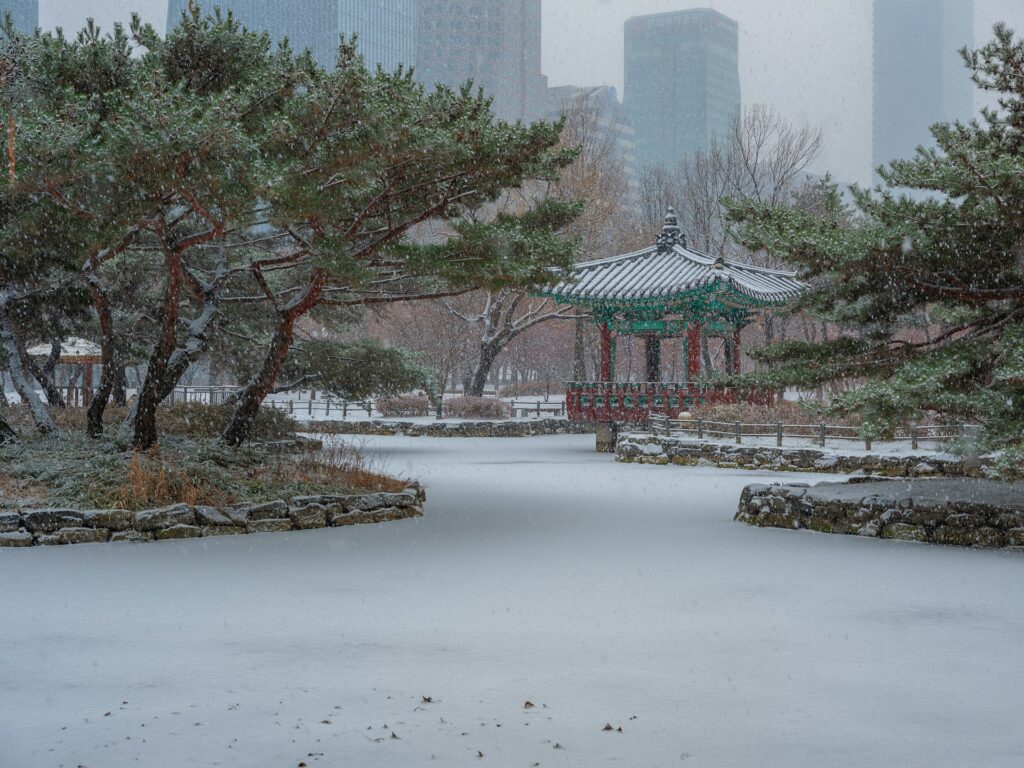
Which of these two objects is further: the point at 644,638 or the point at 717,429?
the point at 717,429

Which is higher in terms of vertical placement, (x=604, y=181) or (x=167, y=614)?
(x=604, y=181)

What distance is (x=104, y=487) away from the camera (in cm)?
1120

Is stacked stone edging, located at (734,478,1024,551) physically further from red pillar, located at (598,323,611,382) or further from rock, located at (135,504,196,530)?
red pillar, located at (598,323,611,382)

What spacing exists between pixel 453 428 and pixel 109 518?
19878mm

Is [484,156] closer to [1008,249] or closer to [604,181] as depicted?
[1008,249]

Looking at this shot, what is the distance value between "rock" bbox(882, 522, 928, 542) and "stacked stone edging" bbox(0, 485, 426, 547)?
5.89 m

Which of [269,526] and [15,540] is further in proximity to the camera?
[269,526]

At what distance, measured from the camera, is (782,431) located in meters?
20.6

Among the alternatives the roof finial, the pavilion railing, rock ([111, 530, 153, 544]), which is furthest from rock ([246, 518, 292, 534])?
the roof finial

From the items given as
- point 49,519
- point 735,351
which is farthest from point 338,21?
point 49,519

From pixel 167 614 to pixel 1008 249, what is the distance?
29.8 ft

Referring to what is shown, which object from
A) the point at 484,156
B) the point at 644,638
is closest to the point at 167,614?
the point at 644,638

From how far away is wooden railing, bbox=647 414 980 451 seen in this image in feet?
64.1

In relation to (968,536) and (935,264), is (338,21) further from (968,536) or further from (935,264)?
(968,536)
